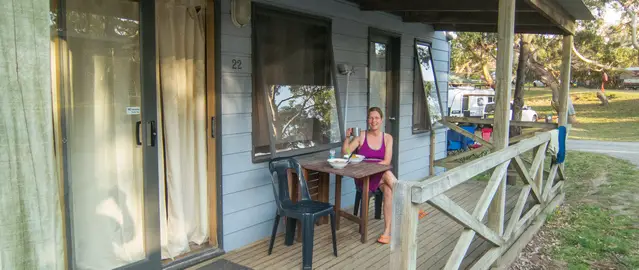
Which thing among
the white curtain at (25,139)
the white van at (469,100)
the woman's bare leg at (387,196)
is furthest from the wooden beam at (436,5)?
the white van at (469,100)

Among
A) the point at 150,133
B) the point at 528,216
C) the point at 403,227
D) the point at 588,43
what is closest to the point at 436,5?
Answer: the point at 528,216

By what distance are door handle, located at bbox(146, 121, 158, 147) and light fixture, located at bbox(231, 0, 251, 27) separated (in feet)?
3.02

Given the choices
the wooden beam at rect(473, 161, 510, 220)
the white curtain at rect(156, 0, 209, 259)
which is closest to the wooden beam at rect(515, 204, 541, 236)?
the wooden beam at rect(473, 161, 510, 220)

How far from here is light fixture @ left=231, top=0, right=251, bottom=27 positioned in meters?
3.12

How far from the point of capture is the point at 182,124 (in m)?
3.14

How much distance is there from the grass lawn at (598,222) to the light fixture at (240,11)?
3.08 meters

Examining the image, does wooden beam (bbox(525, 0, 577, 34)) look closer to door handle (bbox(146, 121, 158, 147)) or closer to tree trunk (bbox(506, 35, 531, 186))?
tree trunk (bbox(506, 35, 531, 186))

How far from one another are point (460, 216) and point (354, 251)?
1217mm

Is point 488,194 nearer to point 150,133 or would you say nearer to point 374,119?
point 374,119

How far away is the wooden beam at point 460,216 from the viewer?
82.0 inches

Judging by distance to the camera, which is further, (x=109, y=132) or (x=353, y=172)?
(x=353, y=172)

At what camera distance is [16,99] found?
3.54ft

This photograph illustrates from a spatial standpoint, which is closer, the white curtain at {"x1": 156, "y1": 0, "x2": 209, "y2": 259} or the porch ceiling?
the white curtain at {"x1": 156, "y1": 0, "x2": 209, "y2": 259}

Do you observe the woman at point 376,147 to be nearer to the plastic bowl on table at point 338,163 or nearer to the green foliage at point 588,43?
the plastic bowl on table at point 338,163
